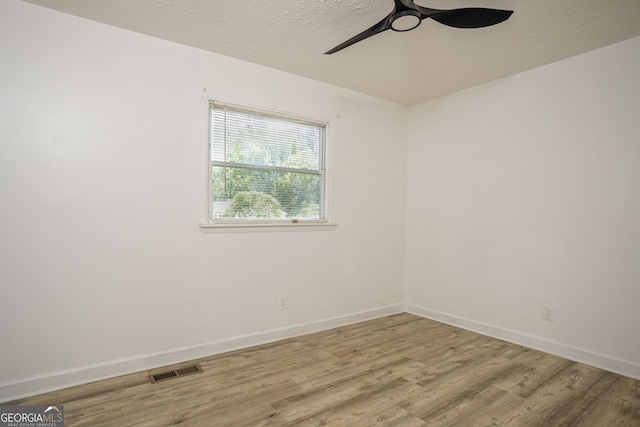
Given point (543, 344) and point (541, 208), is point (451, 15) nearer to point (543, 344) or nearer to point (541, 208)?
point (541, 208)

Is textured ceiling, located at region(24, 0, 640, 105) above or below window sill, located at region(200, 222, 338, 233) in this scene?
above

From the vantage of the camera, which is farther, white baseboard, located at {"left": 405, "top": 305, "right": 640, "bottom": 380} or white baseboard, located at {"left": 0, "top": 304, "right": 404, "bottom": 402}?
white baseboard, located at {"left": 405, "top": 305, "right": 640, "bottom": 380}

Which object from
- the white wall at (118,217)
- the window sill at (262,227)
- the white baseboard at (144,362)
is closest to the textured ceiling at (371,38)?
the white wall at (118,217)

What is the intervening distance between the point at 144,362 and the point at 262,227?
1.44 meters

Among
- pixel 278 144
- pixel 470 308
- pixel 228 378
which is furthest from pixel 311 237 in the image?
pixel 470 308

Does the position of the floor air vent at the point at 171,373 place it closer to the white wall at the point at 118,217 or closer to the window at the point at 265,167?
the white wall at the point at 118,217

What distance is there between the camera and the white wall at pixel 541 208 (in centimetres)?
266

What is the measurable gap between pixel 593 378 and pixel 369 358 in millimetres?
1692

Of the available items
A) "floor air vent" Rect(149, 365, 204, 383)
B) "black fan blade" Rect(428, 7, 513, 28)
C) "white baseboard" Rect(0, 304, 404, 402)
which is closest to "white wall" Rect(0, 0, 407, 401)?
"white baseboard" Rect(0, 304, 404, 402)

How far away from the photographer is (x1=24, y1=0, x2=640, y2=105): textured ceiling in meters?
2.21

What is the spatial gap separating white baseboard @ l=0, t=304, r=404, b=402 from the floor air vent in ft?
0.35

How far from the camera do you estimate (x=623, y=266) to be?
8.70 ft

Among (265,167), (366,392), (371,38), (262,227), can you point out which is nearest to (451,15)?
A: (371,38)

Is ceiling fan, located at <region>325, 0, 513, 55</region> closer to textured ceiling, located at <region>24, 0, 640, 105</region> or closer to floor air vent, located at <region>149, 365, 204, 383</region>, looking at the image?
textured ceiling, located at <region>24, 0, 640, 105</region>
